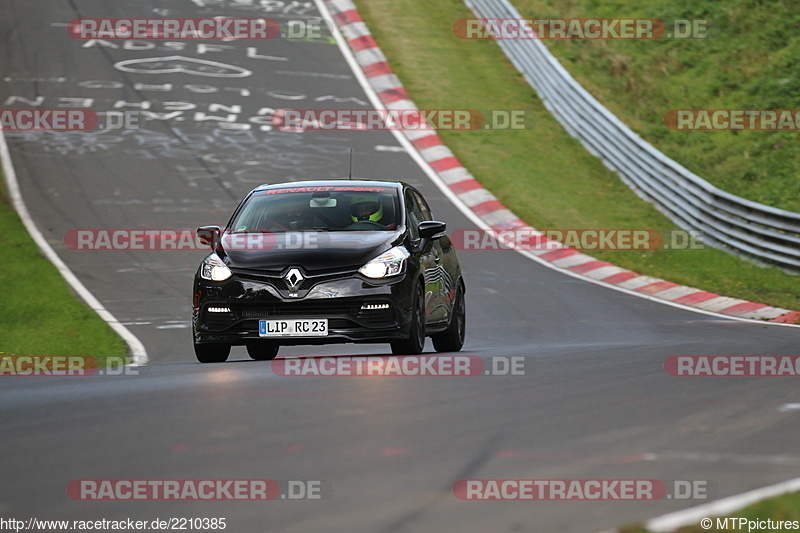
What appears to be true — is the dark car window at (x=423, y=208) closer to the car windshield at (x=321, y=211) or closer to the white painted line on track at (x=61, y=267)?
the car windshield at (x=321, y=211)

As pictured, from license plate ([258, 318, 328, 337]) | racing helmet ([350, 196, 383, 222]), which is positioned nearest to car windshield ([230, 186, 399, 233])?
racing helmet ([350, 196, 383, 222])

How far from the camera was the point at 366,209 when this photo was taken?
35.3ft

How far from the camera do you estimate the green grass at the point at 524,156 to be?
18.5m

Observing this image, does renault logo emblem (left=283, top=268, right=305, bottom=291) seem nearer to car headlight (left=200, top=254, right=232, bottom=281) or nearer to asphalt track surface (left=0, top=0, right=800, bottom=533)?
car headlight (left=200, top=254, right=232, bottom=281)

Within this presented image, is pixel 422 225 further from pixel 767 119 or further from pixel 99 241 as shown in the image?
pixel 767 119

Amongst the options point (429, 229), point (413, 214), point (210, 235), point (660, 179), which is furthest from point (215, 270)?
point (660, 179)

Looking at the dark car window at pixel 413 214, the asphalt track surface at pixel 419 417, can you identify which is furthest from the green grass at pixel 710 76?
the dark car window at pixel 413 214

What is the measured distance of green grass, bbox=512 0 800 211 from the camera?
23.0m

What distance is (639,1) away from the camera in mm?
32000

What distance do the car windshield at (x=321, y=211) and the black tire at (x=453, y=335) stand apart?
1.36m

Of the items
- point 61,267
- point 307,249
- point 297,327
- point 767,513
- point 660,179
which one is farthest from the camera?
point 660,179

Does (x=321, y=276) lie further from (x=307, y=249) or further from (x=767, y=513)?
(x=767, y=513)

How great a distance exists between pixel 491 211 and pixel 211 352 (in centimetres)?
1101

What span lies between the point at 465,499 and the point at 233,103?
21.2 metres
